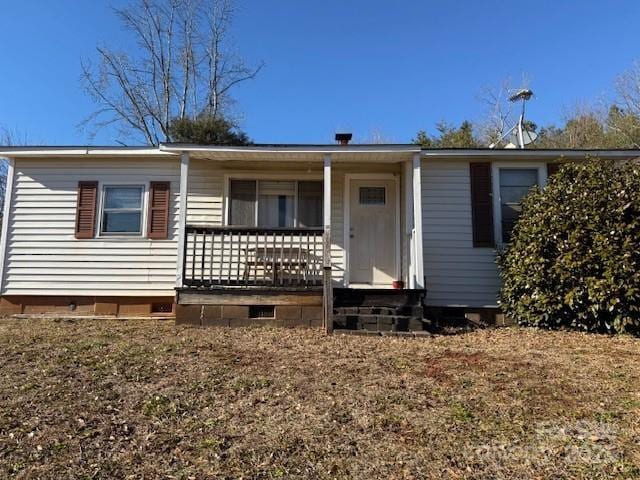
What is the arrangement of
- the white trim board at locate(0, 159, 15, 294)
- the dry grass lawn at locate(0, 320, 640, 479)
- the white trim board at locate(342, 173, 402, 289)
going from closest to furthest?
the dry grass lawn at locate(0, 320, 640, 479) → the white trim board at locate(0, 159, 15, 294) → the white trim board at locate(342, 173, 402, 289)

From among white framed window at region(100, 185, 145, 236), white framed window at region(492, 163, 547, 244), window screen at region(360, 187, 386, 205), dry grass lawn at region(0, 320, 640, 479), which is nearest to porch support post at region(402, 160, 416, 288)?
window screen at region(360, 187, 386, 205)

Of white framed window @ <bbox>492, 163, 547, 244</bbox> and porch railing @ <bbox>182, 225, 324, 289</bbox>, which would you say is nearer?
porch railing @ <bbox>182, 225, 324, 289</bbox>

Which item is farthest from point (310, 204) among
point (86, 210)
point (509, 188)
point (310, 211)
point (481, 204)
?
point (86, 210)

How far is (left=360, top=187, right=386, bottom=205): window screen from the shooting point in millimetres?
8336

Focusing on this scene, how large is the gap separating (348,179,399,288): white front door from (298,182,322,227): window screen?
57cm

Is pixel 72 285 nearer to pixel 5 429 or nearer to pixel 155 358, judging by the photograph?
pixel 155 358

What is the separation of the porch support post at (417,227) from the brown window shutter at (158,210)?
4.16 meters

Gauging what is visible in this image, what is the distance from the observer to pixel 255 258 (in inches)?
279

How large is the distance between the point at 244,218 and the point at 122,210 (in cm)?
210

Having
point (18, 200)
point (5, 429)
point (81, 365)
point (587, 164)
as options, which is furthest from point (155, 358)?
point (587, 164)

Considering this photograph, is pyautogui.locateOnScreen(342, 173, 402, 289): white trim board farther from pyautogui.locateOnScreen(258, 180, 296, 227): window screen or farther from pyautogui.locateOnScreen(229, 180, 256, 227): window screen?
pyautogui.locateOnScreen(229, 180, 256, 227): window screen

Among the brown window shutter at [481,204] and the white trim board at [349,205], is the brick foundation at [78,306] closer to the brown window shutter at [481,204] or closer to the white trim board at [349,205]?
the white trim board at [349,205]

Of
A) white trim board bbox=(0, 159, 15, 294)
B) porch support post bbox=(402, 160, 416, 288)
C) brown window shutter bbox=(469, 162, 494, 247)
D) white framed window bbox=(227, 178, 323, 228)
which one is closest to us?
porch support post bbox=(402, 160, 416, 288)

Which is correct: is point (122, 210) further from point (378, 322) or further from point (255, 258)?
point (378, 322)
